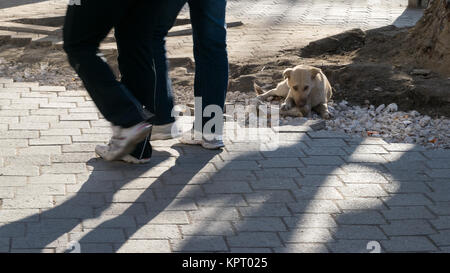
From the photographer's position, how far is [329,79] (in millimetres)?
6840

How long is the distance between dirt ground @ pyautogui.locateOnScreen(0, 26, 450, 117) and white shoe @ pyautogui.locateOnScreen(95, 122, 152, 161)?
2.04 m

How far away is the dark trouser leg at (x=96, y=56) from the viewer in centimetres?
390

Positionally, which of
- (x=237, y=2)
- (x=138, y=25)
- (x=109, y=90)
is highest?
(x=138, y=25)

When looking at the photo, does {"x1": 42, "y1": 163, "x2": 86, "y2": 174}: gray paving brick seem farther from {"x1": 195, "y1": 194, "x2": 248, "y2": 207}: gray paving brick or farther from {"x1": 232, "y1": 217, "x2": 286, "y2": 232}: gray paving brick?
{"x1": 232, "y1": 217, "x2": 286, "y2": 232}: gray paving brick

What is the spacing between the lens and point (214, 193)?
13.4 feet

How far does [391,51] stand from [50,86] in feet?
11.2

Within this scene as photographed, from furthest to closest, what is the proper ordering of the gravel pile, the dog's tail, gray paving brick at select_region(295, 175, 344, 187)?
1. the dog's tail
2. the gravel pile
3. gray paving brick at select_region(295, 175, 344, 187)

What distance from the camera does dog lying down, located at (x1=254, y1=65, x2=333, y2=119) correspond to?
19.5ft

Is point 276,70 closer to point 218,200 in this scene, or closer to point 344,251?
point 218,200

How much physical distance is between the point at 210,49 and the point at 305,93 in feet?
4.86

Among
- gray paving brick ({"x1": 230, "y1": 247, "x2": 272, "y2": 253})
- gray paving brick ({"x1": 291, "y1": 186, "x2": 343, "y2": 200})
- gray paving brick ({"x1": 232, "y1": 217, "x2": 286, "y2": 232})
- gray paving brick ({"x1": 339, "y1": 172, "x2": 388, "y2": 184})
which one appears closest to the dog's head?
gray paving brick ({"x1": 339, "y1": 172, "x2": 388, "y2": 184})

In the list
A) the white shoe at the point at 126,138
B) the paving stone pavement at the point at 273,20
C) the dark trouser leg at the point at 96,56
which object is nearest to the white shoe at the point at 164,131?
the white shoe at the point at 126,138

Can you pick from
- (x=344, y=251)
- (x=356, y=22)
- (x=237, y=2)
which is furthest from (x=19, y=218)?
(x=237, y=2)

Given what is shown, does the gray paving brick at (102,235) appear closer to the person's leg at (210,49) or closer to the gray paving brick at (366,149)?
the person's leg at (210,49)
